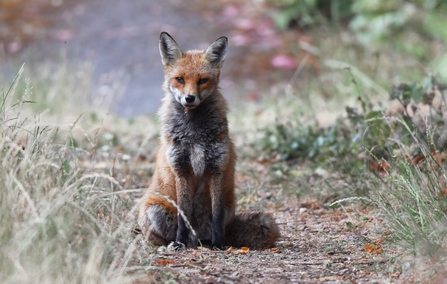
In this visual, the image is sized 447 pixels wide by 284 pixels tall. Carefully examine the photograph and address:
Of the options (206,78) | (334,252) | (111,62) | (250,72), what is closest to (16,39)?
(111,62)

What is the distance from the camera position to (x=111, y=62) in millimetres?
15531

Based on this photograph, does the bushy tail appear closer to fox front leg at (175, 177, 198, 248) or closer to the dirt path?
the dirt path

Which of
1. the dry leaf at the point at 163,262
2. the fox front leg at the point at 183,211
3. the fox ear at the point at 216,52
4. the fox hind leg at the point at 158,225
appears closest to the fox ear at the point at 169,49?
the fox ear at the point at 216,52

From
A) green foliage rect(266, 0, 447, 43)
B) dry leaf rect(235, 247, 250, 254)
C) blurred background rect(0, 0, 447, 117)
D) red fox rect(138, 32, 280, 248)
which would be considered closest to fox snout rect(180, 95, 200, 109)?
red fox rect(138, 32, 280, 248)

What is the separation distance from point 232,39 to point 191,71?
1114cm

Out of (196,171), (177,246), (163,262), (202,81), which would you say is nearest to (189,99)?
(202,81)

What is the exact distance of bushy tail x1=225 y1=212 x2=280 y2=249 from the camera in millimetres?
5223

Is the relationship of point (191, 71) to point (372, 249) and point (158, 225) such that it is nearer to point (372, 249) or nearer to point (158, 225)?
point (158, 225)

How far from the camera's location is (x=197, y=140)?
525 centimetres

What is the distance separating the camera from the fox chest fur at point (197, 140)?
5.20 metres

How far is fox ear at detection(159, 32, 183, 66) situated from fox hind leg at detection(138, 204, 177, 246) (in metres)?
1.18

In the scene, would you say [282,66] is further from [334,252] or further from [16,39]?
[334,252]

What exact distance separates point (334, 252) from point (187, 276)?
1335mm

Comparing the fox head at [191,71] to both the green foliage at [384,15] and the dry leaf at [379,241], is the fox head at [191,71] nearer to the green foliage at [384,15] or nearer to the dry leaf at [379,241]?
the dry leaf at [379,241]
